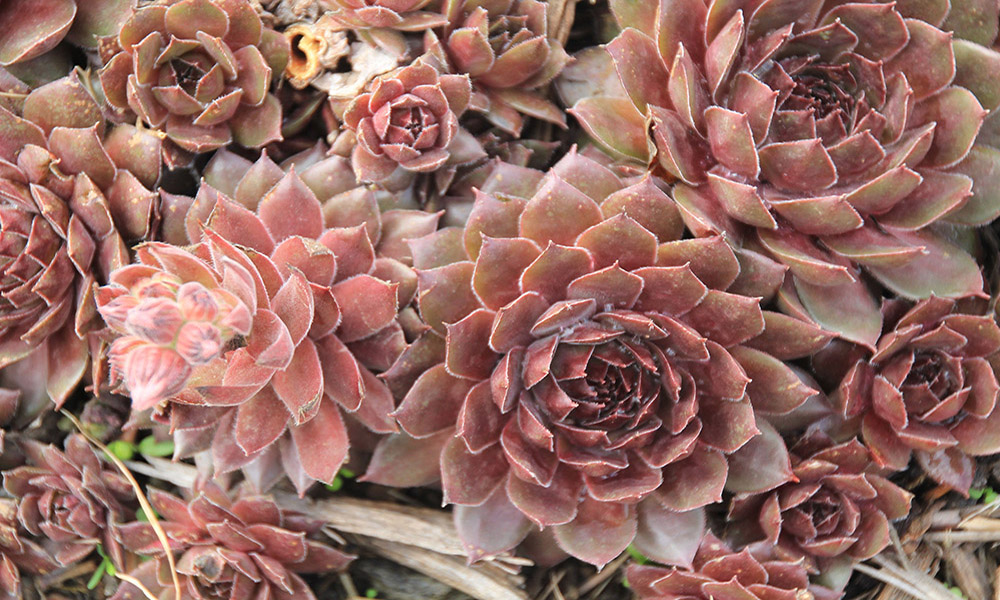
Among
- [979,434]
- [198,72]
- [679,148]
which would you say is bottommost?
[979,434]

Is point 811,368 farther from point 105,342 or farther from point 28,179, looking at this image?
point 28,179

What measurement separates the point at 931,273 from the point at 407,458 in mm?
1303

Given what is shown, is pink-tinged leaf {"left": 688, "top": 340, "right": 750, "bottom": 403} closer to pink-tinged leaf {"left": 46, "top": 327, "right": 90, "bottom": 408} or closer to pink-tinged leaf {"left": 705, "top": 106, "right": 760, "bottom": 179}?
pink-tinged leaf {"left": 705, "top": 106, "right": 760, "bottom": 179}

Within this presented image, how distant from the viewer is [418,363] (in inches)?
75.2

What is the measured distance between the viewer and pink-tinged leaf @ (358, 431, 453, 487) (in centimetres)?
199

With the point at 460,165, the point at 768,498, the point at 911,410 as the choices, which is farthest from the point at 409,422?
the point at 911,410

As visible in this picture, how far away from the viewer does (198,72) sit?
82.0 inches

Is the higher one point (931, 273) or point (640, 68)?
point (640, 68)

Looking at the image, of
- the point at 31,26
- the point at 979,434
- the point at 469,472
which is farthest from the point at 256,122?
the point at 979,434

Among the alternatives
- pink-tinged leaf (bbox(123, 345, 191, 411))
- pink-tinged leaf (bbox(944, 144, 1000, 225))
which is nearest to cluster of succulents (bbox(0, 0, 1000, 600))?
pink-tinged leaf (bbox(944, 144, 1000, 225))

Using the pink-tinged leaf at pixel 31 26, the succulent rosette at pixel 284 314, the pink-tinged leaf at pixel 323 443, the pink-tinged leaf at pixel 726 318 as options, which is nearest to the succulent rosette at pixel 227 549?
the succulent rosette at pixel 284 314

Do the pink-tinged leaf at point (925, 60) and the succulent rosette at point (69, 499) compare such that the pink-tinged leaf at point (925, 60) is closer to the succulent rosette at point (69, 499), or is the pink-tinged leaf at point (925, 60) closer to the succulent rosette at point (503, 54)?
the succulent rosette at point (503, 54)

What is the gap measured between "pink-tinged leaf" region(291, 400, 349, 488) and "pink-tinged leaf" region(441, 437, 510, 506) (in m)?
0.23

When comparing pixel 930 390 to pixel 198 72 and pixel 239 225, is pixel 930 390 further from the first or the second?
pixel 198 72
